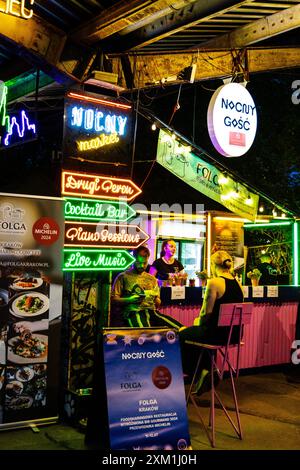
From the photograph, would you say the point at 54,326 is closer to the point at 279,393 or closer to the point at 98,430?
the point at 98,430

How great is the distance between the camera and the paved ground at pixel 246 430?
5.14 m

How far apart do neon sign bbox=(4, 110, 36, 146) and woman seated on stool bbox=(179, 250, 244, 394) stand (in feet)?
14.8

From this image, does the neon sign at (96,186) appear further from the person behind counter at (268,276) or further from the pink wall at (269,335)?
the person behind counter at (268,276)

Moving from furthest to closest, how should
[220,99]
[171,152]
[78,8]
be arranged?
[171,152]
[220,99]
[78,8]

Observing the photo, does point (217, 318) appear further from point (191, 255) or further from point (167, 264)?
point (191, 255)

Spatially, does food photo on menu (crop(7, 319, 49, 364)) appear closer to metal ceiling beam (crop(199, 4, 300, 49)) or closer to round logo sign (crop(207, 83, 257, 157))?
round logo sign (crop(207, 83, 257, 157))

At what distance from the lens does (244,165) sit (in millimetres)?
16406

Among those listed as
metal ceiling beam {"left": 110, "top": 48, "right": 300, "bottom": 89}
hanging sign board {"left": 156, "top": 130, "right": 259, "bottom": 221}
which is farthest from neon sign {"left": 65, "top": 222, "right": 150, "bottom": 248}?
hanging sign board {"left": 156, "top": 130, "right": 259, "bottom": 221}

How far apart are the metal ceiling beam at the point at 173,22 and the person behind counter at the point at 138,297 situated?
268 centimetres

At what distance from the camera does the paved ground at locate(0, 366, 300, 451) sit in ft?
16.9

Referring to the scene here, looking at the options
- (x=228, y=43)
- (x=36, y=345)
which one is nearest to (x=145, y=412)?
(x=36, y=345)

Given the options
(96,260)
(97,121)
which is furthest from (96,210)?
(97,121)

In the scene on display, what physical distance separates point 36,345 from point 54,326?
11.5 inches
